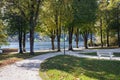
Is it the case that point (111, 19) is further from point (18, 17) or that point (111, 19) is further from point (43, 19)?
point (18, 17)

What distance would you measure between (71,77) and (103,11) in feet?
148

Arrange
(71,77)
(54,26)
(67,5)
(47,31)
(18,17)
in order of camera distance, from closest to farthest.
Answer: (71,77), (18,17), (67,5), (54,26), (47,31)

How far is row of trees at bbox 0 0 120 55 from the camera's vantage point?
3928cm

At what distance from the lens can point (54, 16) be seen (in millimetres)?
50719

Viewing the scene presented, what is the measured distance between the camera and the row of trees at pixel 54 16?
3928 cm

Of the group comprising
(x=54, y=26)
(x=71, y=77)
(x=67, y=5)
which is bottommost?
(x=71, y=77)

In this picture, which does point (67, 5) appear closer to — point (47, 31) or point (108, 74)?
point (47, 31)

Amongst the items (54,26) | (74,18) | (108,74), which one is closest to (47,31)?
(54,26)

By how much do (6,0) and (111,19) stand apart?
92.3 ft

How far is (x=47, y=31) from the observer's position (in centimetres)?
5778

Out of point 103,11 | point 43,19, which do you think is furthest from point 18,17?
point 103,11

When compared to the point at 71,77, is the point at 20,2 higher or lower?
higher

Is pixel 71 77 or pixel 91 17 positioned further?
pixel 91 17

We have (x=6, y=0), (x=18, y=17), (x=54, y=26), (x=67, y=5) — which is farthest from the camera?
(x=54, y=26)
